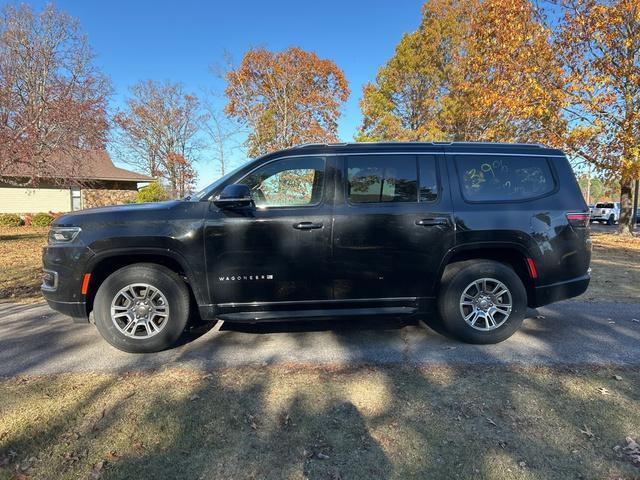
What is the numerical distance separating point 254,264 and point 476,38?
16.2 meters

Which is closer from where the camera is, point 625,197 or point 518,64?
point 518,64

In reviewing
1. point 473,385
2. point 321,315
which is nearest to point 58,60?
point 321,315

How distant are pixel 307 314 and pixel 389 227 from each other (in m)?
1.17

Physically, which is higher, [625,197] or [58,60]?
[58,60]

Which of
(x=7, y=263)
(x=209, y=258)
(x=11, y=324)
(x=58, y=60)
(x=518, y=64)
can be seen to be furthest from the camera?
(x=58, y=60)

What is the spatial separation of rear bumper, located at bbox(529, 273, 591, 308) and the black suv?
0.04 feet

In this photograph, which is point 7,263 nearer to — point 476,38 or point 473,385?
point 473,385

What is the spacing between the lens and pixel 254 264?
392cm

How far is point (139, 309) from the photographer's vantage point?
3.96 metres

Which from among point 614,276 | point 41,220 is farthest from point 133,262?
point 41,220

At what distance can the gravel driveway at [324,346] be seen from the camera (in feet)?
12.5

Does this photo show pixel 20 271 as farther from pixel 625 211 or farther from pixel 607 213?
pixel 607 213

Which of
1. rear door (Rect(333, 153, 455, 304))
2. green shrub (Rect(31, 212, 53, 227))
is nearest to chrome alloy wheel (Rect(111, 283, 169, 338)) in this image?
rear door (Rect(333, 153, 455, 304))

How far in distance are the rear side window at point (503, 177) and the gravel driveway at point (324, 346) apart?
1.38 metres
